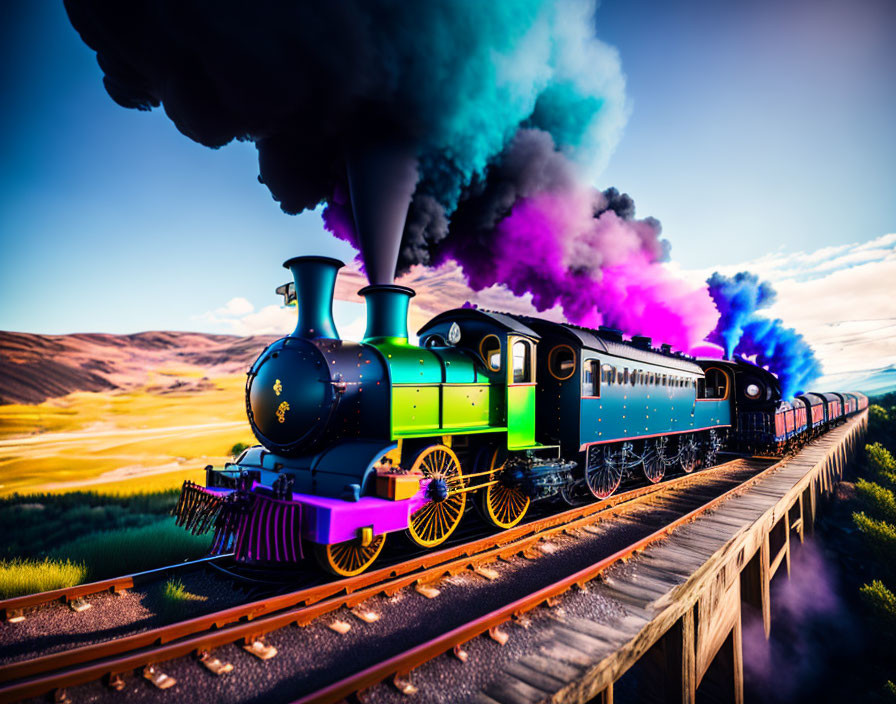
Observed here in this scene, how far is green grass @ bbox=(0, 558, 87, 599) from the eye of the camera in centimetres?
463

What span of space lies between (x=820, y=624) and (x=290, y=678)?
53.3 ft

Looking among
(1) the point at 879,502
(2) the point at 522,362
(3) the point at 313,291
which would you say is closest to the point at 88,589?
(3) the point at 313,291

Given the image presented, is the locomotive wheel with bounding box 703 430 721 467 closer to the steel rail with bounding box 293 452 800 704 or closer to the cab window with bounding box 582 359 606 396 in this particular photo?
the cab window with bounding box 582 359 606 396

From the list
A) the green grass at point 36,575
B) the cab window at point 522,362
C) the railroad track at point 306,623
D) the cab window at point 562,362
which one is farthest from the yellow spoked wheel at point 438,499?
the green grass at point 36,575

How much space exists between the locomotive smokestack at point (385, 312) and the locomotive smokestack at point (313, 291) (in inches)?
27.1

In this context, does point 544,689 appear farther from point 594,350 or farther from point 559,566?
point 594,350

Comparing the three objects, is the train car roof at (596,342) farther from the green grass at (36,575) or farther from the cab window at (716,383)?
the green grass at (36,575)

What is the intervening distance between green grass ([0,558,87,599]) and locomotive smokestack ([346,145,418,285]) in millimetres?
8031

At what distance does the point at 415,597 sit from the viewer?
14.6 ft

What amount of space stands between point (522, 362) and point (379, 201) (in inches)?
260

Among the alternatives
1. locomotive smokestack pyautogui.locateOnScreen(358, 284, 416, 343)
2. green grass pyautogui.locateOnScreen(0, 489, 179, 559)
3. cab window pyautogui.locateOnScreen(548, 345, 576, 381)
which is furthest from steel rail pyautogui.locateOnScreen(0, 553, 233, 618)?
cab window pyautogui.locateOnScreen(548, 345, 576, 381)

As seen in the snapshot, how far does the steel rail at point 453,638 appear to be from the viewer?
2850mm

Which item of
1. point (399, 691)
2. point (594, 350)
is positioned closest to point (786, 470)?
point (594, 350)

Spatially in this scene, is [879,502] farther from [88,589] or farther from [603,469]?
[88,589]
